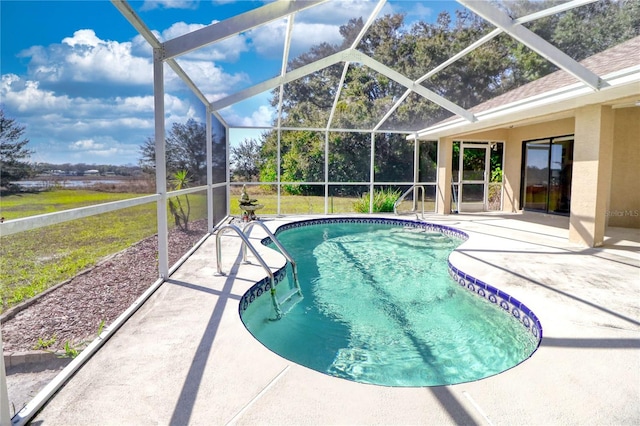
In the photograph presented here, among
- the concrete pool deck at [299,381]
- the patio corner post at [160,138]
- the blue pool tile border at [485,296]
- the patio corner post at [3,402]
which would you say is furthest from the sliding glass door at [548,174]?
the patio corner post at [3,402]

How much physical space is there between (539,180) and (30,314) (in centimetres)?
1167

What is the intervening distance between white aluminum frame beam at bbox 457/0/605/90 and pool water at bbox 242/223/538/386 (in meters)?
3.30

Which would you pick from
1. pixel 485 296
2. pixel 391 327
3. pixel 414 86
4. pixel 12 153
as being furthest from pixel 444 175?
pixel 12 153

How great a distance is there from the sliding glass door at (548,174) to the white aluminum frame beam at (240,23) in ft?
27.2

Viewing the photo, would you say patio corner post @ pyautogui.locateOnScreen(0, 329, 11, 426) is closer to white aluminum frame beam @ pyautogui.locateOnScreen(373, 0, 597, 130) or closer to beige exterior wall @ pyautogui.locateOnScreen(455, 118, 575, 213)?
white aluminum frame beam @ pyautogui.locateOnScreen(373, 0, 597, 130)

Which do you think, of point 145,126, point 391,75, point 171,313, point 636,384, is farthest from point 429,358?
point 391,75

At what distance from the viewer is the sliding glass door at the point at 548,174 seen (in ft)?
31.7

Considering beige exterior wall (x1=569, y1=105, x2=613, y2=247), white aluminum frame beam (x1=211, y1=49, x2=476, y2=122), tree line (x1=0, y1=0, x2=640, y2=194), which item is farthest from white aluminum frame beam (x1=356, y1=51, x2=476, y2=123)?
beige exterior wall (x1=569, y1=105, x2=613, y2=247)

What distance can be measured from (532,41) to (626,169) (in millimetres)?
5037

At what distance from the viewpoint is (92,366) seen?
7.73 feet

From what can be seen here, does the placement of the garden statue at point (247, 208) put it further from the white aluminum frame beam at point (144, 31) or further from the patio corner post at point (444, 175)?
the patio corner post at point (444, 175)

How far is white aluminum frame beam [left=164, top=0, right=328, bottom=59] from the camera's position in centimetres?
431

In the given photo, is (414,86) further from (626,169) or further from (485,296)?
(485,296)

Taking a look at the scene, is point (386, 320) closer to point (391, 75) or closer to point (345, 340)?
point (345, 340)
